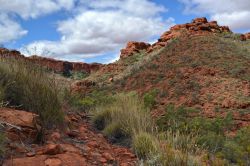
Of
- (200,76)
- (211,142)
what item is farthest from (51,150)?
(200,76)

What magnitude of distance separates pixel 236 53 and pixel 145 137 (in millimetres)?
21169

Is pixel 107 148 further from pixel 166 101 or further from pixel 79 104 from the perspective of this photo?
pixel 166 101

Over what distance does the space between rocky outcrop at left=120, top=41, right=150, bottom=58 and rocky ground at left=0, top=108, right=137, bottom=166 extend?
118ft

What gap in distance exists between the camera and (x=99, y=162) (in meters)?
4.88

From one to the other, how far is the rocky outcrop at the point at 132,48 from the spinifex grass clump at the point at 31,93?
1385 inches

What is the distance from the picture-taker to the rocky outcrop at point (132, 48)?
138ft

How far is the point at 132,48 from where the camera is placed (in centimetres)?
4275

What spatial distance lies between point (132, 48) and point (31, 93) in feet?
122

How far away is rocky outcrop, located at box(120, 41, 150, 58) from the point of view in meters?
42.0

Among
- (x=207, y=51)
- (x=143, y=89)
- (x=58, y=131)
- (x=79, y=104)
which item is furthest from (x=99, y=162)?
(x=207, y=51)

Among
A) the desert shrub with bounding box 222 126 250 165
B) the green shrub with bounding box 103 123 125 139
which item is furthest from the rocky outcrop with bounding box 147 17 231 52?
the green shrub with bounding box 103 123 125 139

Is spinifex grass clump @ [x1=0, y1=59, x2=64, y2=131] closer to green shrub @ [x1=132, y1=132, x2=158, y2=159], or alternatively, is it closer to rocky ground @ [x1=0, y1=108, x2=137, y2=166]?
rocky ground @ [x1=0, y1=108, x2=137, y2=166]

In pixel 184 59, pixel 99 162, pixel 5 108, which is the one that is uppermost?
pixel 184 59

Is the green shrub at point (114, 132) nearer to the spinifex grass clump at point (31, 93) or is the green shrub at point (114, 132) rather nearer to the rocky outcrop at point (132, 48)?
the spinifex grass clump at point (31, 93)
